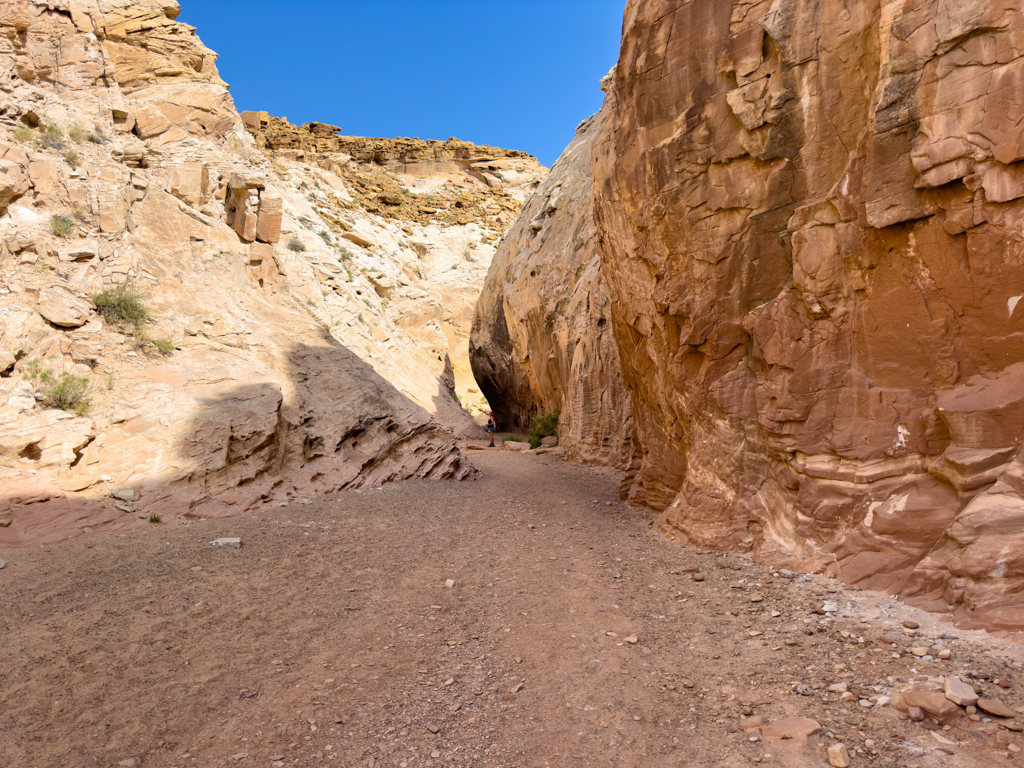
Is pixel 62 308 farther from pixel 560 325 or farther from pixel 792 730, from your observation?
Result: pixel 560 325

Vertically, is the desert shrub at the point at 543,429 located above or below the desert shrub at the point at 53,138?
below

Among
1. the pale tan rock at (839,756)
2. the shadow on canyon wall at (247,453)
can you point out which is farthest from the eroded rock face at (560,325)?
the pale tan rock at (839,756)

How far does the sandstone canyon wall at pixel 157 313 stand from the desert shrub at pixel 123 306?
0.18 m

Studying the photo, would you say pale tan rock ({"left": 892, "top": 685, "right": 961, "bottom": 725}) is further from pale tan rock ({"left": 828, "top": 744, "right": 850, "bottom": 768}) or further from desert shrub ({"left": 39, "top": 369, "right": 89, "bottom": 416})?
desert shrub ({"left": 39, "top": 369, "right": 89, "bottom": 416})

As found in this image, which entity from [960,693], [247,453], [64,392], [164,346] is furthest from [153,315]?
[960,693]

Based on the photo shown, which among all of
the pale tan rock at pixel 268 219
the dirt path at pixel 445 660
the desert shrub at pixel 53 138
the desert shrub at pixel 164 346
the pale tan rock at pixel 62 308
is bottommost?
the dirt path at pixel 445 660

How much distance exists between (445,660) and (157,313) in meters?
9.37

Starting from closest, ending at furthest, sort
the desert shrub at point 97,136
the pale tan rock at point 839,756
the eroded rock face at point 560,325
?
the pale tan rock at point 839,756 → the desert shrub at point 97,136 → the eroded rock face at point 560,325

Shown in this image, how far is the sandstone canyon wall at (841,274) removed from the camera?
15.4 ft

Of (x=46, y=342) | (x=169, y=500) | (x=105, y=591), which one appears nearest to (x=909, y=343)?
(x=105, y=591)

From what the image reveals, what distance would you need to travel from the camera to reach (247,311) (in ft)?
42.8

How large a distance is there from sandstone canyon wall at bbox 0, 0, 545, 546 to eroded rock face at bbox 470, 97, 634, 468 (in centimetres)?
428

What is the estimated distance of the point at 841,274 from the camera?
596 centimetres

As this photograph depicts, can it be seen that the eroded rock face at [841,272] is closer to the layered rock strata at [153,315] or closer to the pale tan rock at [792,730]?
the pale tan rock at [792,730]
